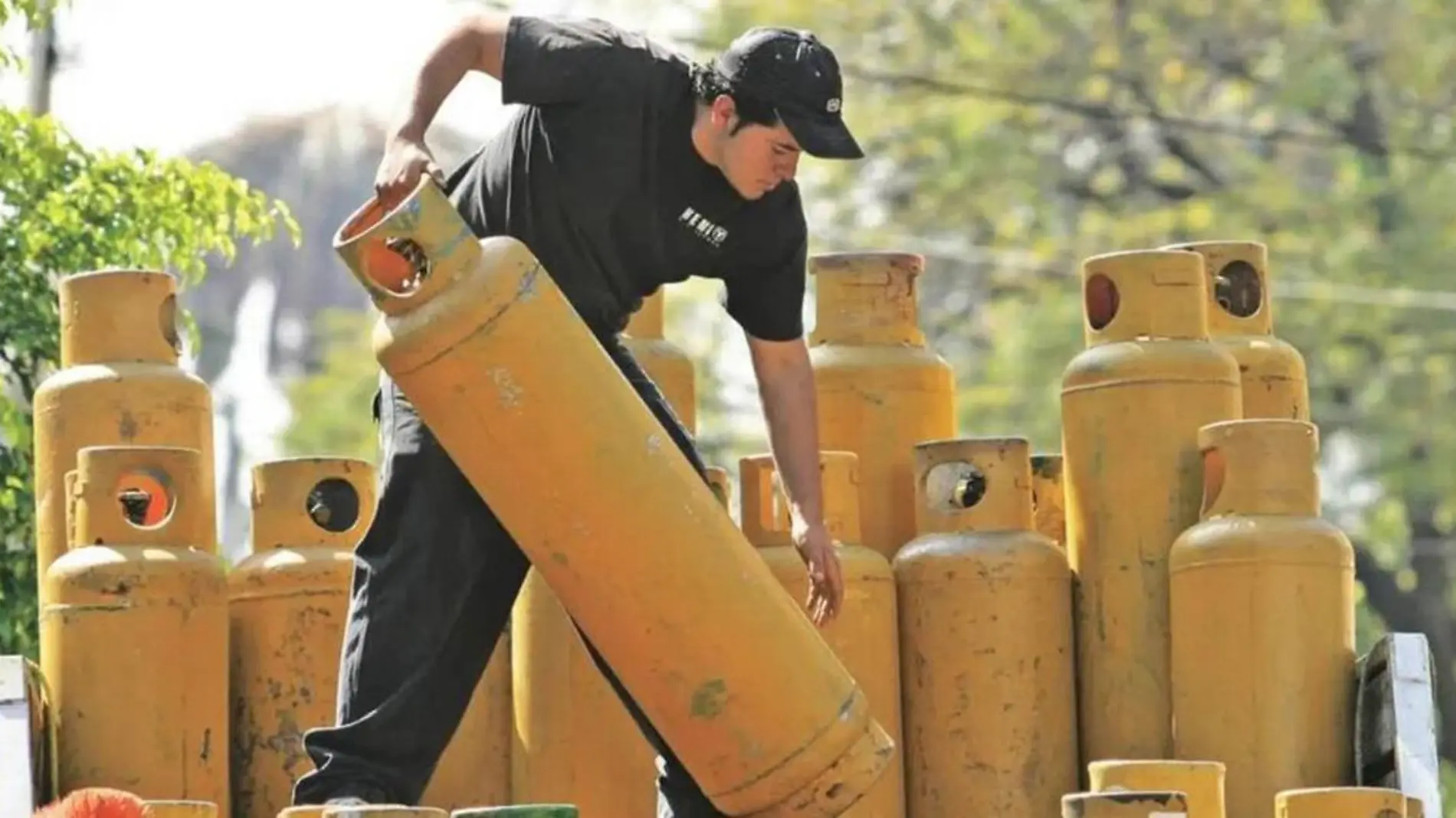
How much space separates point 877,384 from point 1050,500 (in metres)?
0.44

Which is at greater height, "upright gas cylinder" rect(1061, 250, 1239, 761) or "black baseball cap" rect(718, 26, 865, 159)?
→ "black baseball cap" rect(718, 26, 865, 159)

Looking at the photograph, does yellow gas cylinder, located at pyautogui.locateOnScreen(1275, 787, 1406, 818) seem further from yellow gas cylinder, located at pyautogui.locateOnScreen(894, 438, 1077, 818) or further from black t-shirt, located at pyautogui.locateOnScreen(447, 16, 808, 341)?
→ black t-shirt, located at pyautogui.locateOnScreen(447, 16, 808, 341)

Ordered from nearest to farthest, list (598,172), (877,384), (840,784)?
1. (840,784)
2. (598,172)
3. (877,384)

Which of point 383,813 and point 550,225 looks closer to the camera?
point 383,813

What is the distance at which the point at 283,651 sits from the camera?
616cm

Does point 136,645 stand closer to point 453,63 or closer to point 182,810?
point 182,810

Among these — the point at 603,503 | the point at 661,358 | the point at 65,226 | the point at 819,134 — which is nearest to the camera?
the point at 603,503

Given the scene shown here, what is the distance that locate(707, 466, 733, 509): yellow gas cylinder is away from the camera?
5793 millimetres

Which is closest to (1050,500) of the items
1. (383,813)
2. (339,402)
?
(383,813)

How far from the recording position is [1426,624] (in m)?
18.5

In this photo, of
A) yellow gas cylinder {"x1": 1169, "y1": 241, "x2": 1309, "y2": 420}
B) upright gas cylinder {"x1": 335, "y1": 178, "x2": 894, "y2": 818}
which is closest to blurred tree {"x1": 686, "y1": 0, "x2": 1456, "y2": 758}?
yellow gas cylinder {"x1": 1169, "y1": 241, "x2": 1309, "y2": 420}

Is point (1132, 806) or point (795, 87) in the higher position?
point (795, 87)

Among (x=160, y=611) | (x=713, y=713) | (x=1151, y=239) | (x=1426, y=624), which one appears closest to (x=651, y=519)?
(x=713, y=713)

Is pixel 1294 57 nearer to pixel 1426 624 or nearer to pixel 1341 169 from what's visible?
pixel 1341 169
